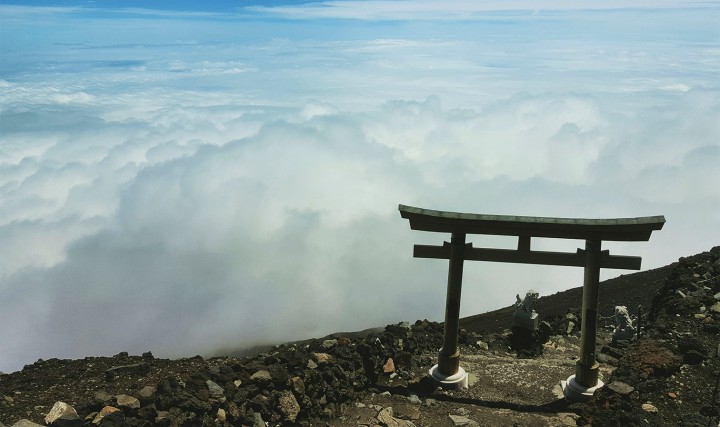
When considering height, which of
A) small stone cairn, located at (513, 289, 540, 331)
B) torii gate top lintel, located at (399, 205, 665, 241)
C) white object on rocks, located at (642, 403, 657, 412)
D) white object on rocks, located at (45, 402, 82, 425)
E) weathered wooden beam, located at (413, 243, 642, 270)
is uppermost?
torii gate top lintel, located at (399, 205, 665, 241)

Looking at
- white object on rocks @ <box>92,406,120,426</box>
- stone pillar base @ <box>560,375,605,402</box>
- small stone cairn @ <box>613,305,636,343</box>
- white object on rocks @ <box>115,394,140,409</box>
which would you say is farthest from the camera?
small stone cairn @ <box>613,305,636,343</box>

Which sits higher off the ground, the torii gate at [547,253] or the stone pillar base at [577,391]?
the torii gate at [547,253]

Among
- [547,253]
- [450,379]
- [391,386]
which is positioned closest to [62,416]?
[391,386]

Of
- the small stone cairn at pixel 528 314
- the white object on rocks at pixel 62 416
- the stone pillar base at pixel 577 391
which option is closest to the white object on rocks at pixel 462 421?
the stone pillar base at pixel 577 391

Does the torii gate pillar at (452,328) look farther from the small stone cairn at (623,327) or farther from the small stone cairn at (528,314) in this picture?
the small stone cairn at (623,327)

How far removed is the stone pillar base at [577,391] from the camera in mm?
11719

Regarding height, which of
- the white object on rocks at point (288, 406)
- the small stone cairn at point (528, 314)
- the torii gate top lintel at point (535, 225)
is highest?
the torii gate top lintel at point (535, 225)

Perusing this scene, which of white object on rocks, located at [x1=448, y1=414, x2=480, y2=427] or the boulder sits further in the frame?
white object on rocks, located at [x1=448, y1=414, x2=480, y2=427]

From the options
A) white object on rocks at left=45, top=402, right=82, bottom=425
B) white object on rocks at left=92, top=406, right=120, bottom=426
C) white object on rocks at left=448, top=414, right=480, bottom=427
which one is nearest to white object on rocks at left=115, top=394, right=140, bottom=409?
white object on rocks at left=92, top=406, right=120, bottom=426

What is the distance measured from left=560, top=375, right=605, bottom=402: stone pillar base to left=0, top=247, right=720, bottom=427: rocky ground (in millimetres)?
231

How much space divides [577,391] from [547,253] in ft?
8.63

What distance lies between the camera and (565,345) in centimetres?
1659

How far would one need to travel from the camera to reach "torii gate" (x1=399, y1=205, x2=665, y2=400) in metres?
11.2

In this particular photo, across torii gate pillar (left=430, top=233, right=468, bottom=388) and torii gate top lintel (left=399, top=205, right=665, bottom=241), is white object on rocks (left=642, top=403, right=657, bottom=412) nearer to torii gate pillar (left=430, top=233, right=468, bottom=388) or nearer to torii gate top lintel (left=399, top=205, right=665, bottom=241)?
torii gate top lintel (left=399, top=205, right=665, bottom=241)
